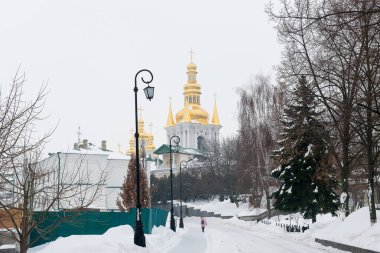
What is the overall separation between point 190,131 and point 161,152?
10112mm

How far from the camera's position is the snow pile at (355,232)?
20922 millimetres

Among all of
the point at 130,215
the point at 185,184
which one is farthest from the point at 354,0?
the point at 185,184

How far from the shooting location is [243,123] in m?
57.8

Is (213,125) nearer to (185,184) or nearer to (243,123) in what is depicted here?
(185,184)

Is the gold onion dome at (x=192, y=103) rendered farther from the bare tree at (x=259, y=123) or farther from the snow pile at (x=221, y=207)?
the bare tree at (x=259, y=123)

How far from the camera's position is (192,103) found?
150 m

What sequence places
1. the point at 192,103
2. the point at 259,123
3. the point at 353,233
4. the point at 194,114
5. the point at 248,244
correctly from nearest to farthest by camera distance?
the point at 353,233 → the point at 248,244 → the point at 259,123 → the point at 194,114 → the point at 192,103

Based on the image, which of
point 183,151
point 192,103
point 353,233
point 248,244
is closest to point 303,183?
point 248,244

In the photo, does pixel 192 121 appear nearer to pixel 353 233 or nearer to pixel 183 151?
pixel 183 151

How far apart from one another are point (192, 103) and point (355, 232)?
126082 mm

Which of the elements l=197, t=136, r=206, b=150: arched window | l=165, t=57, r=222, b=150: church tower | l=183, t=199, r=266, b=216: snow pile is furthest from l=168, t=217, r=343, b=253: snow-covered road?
l=197, t=136, r=206, b=150: arched window

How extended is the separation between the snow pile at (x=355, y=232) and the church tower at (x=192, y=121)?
11492 cm

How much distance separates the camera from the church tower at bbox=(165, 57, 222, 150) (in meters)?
146

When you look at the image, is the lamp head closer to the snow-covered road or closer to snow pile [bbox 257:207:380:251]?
the snow-covered road
